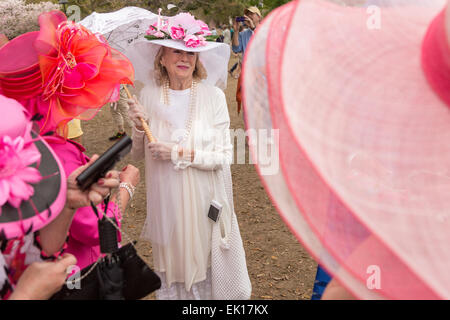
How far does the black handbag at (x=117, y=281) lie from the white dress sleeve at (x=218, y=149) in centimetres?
118

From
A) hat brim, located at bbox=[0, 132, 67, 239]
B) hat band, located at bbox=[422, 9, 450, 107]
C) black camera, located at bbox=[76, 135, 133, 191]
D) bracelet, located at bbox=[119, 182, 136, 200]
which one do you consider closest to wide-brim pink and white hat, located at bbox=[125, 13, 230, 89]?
bracelet, located at bbox=[119, 182, 136, 200]

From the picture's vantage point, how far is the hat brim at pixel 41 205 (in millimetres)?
935

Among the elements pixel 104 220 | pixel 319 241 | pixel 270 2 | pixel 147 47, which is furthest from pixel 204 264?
pixel 270 2

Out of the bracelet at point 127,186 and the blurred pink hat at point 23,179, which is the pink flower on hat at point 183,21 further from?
the blurred pink hat at point 23,179

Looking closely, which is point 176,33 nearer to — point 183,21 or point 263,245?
point 183,21

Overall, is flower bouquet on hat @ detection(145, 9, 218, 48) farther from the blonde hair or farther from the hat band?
the hat band

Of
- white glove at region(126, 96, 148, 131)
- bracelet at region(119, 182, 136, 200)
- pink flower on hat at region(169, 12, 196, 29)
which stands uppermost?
pink flower on hat at region(169, 12, 196, 29)

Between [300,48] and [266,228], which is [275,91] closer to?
[300,48]

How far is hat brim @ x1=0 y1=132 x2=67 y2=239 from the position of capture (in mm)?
935

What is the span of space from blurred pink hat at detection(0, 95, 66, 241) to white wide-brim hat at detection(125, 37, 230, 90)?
1.53 metres

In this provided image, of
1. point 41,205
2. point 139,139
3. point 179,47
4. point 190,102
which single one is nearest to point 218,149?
point 190,102

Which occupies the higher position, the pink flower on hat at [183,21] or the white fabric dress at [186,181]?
the pink flower on hat at [183,21]

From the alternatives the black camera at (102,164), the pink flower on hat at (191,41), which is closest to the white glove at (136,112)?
the pink flower on hat at (191,41)

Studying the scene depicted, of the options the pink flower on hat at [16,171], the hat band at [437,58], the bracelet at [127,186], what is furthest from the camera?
the bracelet at [127,186]
